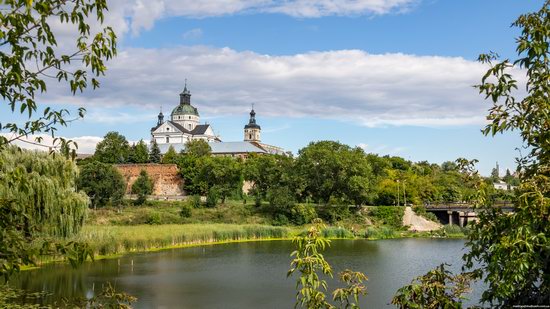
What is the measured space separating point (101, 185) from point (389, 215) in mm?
24489

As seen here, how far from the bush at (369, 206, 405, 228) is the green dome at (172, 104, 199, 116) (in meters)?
59.8

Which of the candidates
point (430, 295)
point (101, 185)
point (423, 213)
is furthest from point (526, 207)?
point (423, 213)

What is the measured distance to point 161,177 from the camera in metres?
61.2

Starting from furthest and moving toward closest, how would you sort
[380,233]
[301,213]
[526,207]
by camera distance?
[301,213]
[380,233]
[526,207]

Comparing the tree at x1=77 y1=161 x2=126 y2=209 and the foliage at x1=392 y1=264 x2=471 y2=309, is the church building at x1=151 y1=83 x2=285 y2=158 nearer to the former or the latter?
the tree at x1=77 y1=161 x2=126 y2=209

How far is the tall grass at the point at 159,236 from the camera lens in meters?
25.2

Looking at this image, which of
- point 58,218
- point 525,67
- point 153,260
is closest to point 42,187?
point 58,218

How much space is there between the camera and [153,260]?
2506 centimetres

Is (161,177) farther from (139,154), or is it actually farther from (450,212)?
(450,212)

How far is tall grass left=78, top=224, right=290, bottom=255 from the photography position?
25.2 metres

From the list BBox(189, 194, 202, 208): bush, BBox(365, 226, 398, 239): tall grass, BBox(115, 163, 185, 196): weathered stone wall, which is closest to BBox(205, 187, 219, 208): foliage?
BBox(189, 194, 202, 208): bush

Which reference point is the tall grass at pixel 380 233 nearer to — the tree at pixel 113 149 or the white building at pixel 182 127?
the tree at pixel 113 149

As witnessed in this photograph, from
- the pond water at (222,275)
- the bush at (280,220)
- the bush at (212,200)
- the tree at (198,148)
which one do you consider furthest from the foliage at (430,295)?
the tree at (198,148)

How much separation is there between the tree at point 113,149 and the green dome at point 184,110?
29.8 metres
